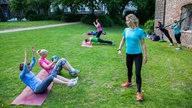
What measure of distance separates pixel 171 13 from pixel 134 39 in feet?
34.1

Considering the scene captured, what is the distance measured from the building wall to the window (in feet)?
0.81

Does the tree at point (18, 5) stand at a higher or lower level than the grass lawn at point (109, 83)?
higher

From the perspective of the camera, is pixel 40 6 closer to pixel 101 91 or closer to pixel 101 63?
pixel 101 63

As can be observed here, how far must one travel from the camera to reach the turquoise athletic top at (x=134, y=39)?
4801mm

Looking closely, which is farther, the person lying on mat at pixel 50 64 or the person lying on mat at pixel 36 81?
the person lying on mat at pixel 50 64

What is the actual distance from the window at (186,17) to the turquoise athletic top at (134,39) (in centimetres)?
927

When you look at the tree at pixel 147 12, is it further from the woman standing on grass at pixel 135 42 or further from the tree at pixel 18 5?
the woman standing on grass at pixel 135 42

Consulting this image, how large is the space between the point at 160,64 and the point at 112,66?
6.53 ft

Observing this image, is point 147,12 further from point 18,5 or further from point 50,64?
point 50,64

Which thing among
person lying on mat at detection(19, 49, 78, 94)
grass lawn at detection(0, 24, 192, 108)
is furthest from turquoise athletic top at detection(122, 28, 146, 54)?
person lying on mat at detection(19, 49, 78, 94)

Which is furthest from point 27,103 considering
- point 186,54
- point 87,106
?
point 186,54

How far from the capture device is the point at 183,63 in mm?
8383

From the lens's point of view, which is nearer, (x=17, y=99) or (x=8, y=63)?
(x=17, y=99)

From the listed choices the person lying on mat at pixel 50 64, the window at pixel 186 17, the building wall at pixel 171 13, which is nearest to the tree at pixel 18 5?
the building wall at pixel 171 13
